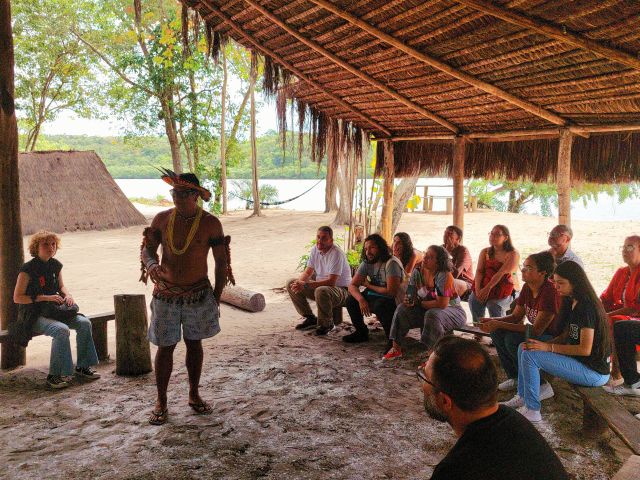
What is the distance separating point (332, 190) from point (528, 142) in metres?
14.8

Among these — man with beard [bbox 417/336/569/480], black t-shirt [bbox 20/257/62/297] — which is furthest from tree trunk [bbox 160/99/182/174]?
man with beard [bbox 417/336/569/480]

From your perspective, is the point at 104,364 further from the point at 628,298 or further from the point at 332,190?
the point at 332,190

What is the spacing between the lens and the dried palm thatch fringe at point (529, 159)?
20.2ft

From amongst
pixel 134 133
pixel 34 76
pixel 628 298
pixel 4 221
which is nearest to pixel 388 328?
pixel 628 298

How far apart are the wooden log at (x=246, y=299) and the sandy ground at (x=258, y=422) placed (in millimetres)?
961

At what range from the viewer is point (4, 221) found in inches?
193

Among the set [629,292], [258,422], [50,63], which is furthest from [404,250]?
[50,63]

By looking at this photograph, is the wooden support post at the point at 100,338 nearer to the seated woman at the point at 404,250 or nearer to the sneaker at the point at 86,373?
the sneaker at the point at 86,373

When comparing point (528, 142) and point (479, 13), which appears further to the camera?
point (528, 142)

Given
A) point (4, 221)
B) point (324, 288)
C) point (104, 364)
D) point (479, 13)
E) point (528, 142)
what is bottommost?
point (104, 364)

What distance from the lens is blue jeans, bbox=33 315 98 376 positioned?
4629 mm

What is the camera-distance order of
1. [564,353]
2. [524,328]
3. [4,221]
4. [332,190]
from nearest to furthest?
[564,353]
[524,328]
[4,221]
[332,190]

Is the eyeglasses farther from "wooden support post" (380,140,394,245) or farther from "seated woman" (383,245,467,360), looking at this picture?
"wooden support post" (380,140,394,245)

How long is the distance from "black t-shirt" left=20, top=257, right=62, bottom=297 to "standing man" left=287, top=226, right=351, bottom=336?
2630 mm
